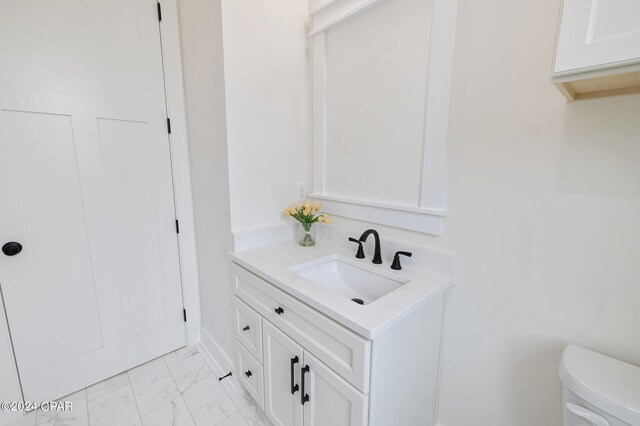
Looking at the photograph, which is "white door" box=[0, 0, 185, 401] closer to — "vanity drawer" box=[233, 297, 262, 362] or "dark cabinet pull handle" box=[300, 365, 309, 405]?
"vanity drawer" box=[233, 297, 262, 362]

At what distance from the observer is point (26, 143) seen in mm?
1362

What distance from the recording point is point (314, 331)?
1028 millimetres

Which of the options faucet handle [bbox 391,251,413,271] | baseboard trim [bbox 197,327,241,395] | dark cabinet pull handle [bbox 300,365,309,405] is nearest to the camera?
dark cabinet pull handle [bbox 300,365,309,405]

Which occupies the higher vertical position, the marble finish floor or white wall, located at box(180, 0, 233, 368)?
white wall, located at box(180, 0, 233, 368)

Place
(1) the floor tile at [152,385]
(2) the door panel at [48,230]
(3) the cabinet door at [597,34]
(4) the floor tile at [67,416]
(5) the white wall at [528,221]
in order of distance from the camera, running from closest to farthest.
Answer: (3) the cabinet door at [597,34], (5) the white wall at [528,221], (2) the door panel at [48,230], (4) the floor tile at [67,416], (1) the floor tile at [152,385]

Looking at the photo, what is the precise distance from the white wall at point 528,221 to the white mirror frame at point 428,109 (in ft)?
0.13

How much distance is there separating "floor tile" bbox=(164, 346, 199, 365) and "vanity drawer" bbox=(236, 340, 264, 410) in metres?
0.60

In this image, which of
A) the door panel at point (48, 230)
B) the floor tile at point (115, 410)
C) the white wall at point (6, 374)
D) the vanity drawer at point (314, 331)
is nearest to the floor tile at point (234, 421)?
the floor tile at point (115, 410)

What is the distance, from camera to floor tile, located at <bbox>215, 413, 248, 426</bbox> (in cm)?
146

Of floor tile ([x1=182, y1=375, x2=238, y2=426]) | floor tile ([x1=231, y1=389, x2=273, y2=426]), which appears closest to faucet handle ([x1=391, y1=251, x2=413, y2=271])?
floor tile ([x1=231, y1=389, x2=273, y2=426])

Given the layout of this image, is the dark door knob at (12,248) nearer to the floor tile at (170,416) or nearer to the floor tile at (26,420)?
the floor tile at (26,420)

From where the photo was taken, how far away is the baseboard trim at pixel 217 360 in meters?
1.69

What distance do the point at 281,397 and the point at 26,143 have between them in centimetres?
178

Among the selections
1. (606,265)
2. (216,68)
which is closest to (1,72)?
(216,68)
